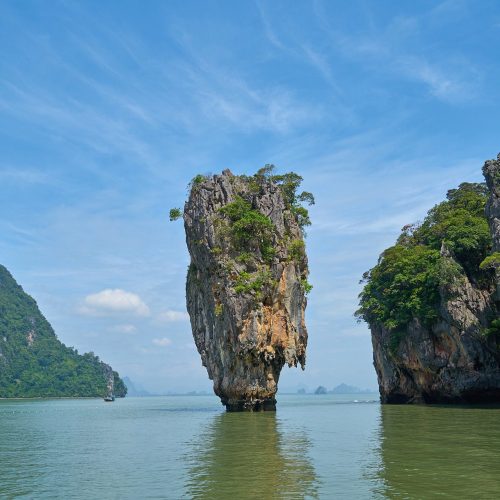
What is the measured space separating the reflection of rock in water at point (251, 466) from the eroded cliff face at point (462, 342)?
61.0 feet

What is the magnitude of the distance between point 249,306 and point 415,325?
14540 millimetres

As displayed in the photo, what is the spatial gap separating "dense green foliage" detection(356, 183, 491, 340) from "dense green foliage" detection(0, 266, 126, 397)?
93.8 m

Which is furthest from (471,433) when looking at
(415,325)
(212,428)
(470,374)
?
(415,325)

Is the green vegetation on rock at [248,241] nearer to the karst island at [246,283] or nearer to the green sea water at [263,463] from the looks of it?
the karst island at [246,283]

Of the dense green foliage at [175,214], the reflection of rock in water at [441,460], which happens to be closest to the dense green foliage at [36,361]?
the dense green foliage at [175,214]

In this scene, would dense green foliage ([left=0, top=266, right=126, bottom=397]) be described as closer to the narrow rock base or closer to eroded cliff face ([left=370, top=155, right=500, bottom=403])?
the narrow rock base

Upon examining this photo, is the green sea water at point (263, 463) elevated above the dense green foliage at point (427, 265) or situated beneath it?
situated beneath

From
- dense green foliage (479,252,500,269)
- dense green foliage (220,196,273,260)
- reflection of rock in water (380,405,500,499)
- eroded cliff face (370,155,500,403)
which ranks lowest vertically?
reflection of rock in water (380,405,500,499)

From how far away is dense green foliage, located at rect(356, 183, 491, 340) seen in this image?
38.5 m

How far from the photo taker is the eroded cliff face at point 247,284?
3391 centimetres

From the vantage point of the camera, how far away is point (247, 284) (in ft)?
111

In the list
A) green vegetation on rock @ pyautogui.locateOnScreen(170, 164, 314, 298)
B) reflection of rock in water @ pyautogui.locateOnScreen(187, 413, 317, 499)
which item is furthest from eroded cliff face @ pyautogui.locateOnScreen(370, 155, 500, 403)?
reflection of rock in water @ pyautogui.locateOnScreen(187, 413, 317, 499)

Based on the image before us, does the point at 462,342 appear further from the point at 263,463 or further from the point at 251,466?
the point at 251,466

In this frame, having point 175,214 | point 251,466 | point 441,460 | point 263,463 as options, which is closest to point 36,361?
point 175,214
